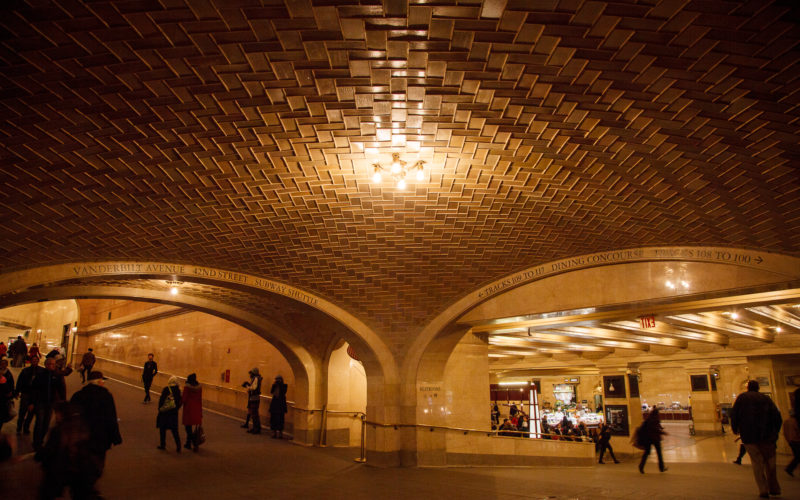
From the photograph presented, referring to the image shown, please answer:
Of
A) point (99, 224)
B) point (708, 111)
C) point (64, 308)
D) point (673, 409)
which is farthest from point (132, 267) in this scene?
point (673, 409)

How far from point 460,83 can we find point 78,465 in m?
4.80

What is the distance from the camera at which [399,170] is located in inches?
226

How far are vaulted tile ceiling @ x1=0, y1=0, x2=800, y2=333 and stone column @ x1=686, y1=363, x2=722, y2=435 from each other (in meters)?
17.8

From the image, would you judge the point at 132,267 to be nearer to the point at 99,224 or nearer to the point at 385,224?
the point at 99,224

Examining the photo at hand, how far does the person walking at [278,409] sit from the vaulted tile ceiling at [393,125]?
20.9 ft

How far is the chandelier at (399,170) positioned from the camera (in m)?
5.73

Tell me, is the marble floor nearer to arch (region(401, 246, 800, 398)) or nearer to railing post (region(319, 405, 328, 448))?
railing post (region(319, 405, 328, 448))

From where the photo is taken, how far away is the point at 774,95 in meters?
4.30

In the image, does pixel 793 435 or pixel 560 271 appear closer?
pixel 793 435

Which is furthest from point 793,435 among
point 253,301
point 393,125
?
point 253,301

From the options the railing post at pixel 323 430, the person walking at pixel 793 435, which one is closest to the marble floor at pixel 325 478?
the person walking at pixel 793 435

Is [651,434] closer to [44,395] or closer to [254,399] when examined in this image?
[254,399]

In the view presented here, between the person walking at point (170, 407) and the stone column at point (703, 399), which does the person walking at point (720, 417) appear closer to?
the stone column at point (703, 399)

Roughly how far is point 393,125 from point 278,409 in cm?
1040
